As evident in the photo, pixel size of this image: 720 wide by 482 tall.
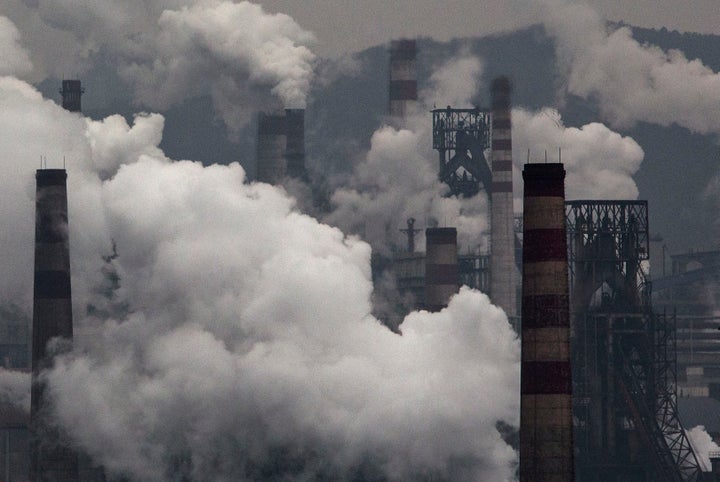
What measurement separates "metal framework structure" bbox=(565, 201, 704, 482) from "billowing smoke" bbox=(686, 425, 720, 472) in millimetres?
4216

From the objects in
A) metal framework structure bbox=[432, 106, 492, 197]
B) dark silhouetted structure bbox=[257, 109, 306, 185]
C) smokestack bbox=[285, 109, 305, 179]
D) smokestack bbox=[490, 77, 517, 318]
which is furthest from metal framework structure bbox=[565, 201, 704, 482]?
metal framework structure bbox=[432, 106, 492, 197]

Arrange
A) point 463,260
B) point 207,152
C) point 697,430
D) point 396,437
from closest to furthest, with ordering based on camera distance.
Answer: point 396,437 < point 697,430 < point 463,260 < point 207,152

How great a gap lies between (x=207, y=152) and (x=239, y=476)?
121 metres

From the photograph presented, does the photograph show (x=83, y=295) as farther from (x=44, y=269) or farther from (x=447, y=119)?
(x=447, y=119)

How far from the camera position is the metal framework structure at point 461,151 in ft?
433

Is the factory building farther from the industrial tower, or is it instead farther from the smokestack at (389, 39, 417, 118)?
the smokestack at (389, 39, 417, 118)

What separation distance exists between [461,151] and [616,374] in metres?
55.2

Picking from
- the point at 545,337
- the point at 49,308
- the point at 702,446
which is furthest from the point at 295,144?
the point at 545,337

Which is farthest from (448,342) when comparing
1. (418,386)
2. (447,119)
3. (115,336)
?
(447,119)

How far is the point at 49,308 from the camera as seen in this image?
69938 millimetres

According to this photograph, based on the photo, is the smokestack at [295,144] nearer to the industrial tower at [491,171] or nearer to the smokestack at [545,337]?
the industrial tower at [491,171]

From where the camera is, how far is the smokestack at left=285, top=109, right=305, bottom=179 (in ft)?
413

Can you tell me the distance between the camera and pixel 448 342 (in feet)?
235

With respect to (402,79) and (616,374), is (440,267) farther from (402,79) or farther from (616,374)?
(402,79)
